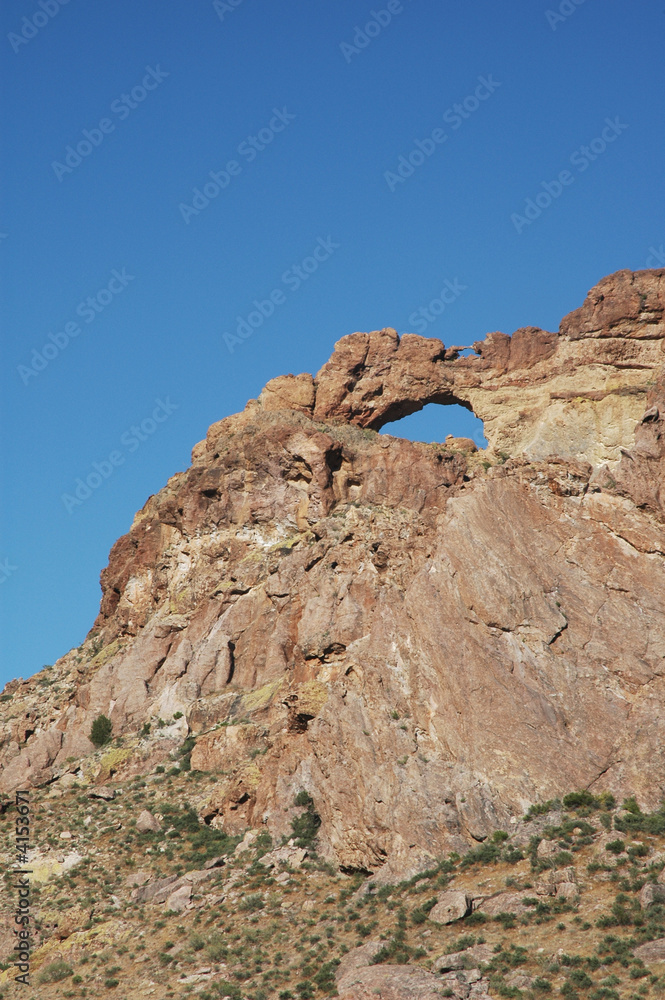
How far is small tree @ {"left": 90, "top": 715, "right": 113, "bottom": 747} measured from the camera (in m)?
65.8

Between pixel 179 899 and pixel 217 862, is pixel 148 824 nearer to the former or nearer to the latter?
pixel 217 862

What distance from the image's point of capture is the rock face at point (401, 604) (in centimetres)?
4891

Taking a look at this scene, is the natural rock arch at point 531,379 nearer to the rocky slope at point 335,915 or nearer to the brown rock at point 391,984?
the rocky slope at point 335,915

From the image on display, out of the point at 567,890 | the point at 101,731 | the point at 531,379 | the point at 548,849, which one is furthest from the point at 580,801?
the point at 531,379

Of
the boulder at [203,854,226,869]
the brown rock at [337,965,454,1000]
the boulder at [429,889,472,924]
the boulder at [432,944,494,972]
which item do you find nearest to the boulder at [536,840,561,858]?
the boulder at [429,889,472,924]

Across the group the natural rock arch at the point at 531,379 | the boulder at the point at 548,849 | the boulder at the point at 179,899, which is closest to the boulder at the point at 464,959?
the boulder at the point at 548,849

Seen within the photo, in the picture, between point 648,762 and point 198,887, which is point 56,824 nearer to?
point 198,887

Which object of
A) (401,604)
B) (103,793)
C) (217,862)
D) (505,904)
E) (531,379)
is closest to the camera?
(505,904)

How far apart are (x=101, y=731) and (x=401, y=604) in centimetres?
2313

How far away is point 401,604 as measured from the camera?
55.1 meters

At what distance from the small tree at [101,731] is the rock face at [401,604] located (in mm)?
732

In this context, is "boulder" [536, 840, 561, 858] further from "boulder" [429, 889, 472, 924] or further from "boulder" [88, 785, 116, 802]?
"boulder" [88, 785, 116, 802]

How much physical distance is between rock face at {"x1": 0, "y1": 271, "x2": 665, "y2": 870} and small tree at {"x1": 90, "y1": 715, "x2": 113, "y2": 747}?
2.40 feet

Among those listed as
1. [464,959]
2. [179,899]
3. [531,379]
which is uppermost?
[531,379]
